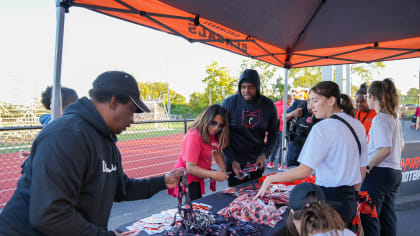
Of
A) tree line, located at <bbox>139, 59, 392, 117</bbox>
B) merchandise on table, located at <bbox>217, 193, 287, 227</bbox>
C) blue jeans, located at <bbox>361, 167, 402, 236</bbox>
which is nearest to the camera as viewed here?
merchandise on table, located at <bbox>217, 193, 287, 227</bbox>

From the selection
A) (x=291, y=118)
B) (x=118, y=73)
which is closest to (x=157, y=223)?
(x=118, y=73)

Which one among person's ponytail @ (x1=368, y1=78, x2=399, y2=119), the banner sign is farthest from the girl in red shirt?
person's ponytail @ (x1=368, y1=78, x2=399, y2=119)

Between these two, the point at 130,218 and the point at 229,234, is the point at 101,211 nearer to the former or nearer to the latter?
the point at 229,234

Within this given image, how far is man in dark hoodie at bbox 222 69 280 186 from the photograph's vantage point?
9.24 ft

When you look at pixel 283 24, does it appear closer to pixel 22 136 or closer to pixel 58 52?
pixel 58 52

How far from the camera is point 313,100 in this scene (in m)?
1.89

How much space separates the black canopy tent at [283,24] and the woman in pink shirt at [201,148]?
103 cm

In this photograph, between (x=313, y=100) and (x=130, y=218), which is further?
(x=130, y=218)

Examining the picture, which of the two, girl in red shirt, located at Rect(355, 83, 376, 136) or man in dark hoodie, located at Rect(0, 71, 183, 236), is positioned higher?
girl in red shirt, located at Rect(355, 83, 376, 136)

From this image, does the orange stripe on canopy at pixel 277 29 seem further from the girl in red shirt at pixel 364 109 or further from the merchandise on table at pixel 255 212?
the merchandise on table at pixel 255 212

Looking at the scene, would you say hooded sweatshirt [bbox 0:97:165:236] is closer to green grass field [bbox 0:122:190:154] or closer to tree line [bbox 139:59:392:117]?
green grass field [bbox 0:122:190:154]

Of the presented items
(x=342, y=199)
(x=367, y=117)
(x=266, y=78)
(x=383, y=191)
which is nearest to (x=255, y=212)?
(x=342, y=199)

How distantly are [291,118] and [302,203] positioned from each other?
9.19 feet

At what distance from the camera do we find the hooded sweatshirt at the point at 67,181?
0.82 m
